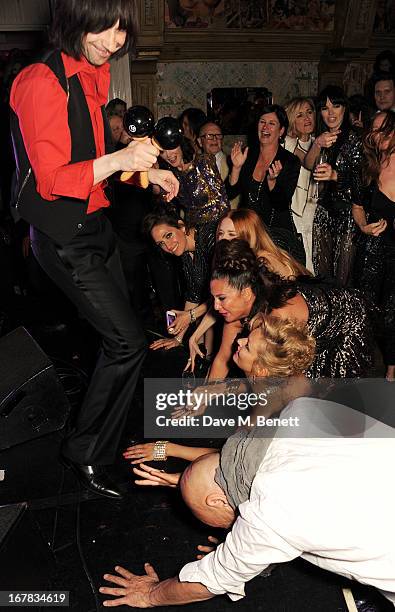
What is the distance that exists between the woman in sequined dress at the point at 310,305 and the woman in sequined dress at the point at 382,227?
1.98ft

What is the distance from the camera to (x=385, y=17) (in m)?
6.24

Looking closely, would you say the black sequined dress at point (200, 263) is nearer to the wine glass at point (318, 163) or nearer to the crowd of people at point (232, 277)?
the crowd of people at point (232, 277)

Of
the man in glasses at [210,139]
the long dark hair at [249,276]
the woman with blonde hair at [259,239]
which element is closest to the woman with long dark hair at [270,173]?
the man in glasses at [210,139]

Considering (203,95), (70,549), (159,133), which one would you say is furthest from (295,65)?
(70,549)

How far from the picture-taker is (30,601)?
147 cm

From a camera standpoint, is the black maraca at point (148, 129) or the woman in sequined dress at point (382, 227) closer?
the black maraca at point (148, 129)

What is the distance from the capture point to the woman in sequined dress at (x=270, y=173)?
11.6 feet

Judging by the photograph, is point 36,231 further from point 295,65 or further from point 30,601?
point 295,65

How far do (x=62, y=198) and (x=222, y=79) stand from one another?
16.0 feet

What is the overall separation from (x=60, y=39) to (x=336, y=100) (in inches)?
89.8

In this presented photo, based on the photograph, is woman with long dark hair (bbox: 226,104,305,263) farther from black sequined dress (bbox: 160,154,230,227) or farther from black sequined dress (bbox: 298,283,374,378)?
black sequined dress (bbox: 298,283,374,378)

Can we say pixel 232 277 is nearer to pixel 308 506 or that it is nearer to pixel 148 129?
pixel 148 129

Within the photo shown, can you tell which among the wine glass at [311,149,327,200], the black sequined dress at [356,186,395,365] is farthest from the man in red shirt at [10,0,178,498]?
the wine glass at [311,149,327,200]

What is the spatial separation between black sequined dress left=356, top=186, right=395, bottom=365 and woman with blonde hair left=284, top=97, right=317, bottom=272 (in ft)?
2.31
